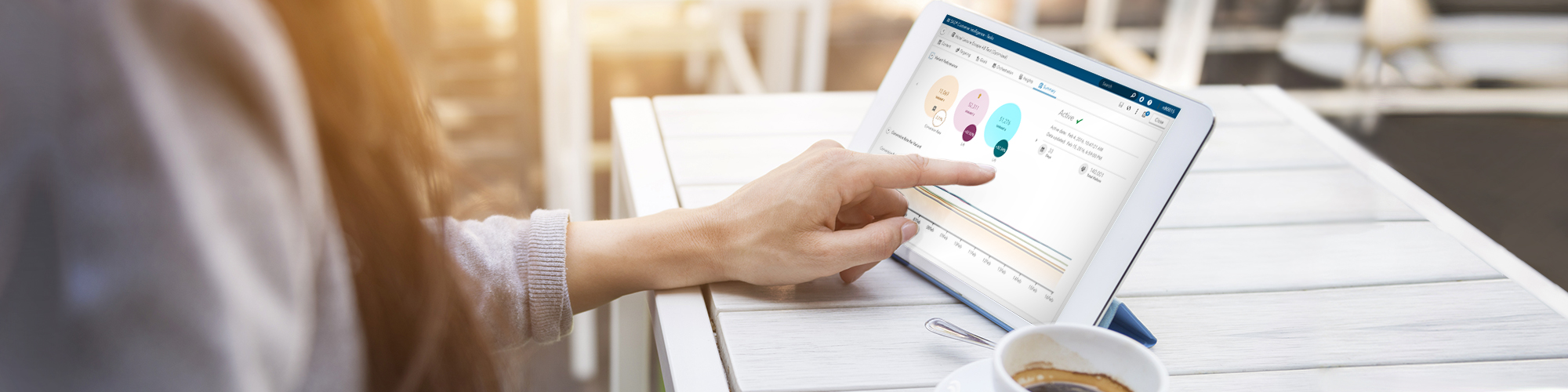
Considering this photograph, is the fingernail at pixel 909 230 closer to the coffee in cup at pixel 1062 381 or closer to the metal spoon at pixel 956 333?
the metal spoon at pixel 956 333

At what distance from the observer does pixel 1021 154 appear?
650 mm

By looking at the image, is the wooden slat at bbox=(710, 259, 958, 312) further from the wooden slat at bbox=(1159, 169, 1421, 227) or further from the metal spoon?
the wooden slat at bbox=(1159, 169, 1421, 227)

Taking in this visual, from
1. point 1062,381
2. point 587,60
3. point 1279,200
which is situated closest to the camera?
point 1062,381

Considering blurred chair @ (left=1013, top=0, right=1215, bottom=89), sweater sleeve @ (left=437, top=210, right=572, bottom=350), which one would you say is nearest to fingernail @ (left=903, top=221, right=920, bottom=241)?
sweater sleeve @ (left=437, top=210, right=572, bottom=350)


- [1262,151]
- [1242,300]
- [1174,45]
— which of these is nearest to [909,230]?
[1242,300]

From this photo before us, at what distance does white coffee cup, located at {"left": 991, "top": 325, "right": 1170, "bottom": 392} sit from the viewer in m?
0.48

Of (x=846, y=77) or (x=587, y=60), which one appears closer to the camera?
(x=587, y=60)

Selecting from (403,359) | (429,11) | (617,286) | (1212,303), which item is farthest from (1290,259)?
(429,11)

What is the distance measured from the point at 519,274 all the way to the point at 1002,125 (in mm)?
354

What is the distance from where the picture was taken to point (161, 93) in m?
0.23

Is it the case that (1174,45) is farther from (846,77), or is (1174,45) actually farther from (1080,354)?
(1080,354)

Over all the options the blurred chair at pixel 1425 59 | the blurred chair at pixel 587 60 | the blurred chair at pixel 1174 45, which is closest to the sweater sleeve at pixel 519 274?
the blurred chair at pixel 587 60

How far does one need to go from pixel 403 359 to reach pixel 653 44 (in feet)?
5.73

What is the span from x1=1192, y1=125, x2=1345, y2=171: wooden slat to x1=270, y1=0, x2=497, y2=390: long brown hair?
0.72 m
